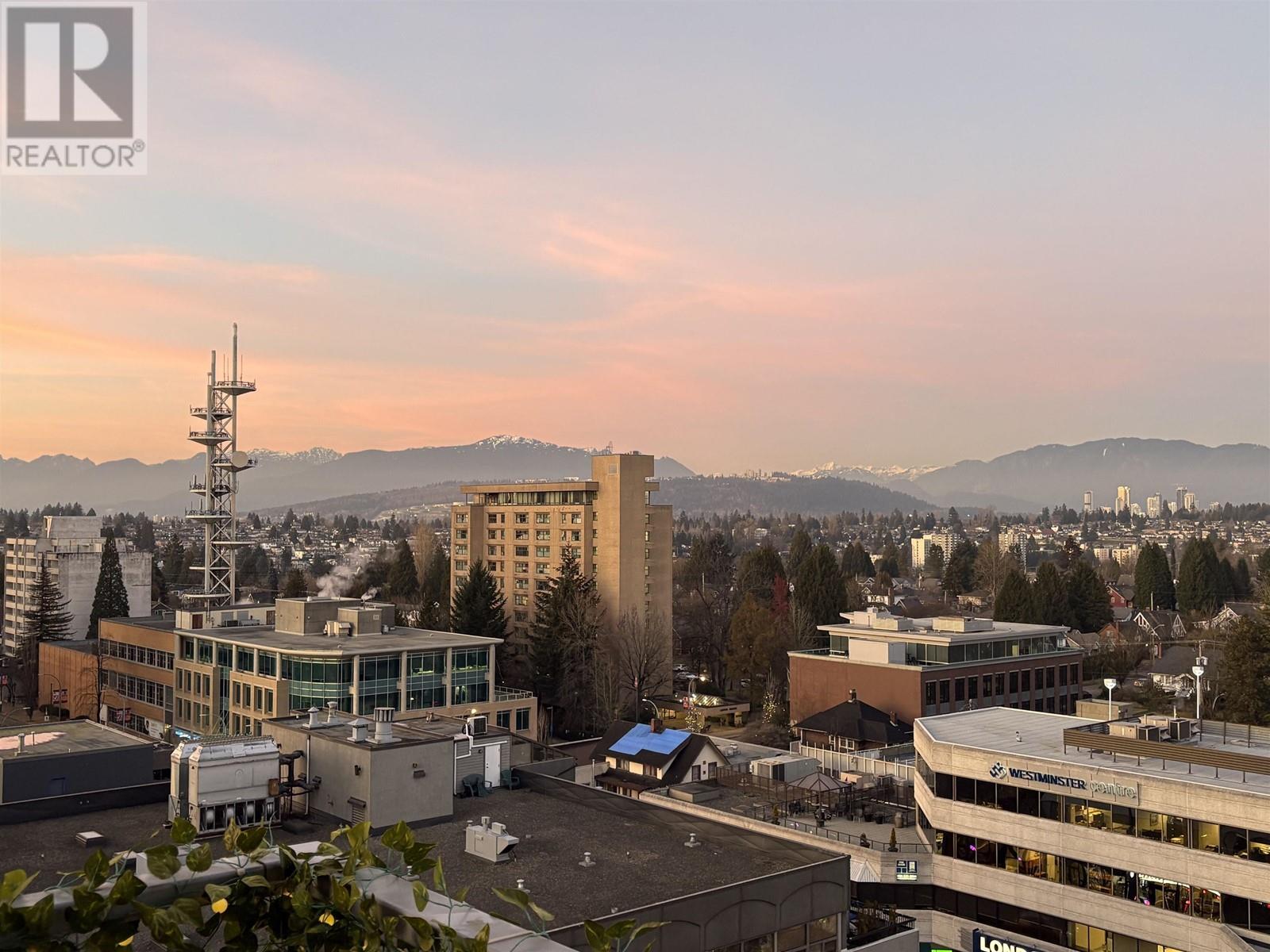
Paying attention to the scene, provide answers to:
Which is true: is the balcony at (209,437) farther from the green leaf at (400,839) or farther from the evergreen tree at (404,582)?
the green leaf at (400,839)

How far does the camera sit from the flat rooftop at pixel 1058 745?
33.8m

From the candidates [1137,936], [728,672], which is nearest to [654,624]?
[728,672]

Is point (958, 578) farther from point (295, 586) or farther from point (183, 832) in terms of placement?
point (183, 832)

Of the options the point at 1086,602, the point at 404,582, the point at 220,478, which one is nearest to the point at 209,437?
the point at 220,478

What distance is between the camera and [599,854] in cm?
2347

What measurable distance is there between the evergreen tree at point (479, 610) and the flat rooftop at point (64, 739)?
5108 cm

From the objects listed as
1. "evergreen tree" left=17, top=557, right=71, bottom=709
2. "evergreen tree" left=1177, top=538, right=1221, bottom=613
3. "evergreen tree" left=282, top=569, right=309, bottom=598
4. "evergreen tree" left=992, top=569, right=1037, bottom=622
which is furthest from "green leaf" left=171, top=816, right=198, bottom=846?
"evergreen tree" left=1177, top=538, right=1221, bottom=613

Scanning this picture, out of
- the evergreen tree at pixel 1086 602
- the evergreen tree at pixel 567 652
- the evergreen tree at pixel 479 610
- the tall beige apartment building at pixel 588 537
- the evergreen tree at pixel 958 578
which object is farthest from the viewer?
the evergreen tree at pixel 958 578

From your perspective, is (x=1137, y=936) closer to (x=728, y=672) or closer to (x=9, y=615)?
(x=728, y=672)

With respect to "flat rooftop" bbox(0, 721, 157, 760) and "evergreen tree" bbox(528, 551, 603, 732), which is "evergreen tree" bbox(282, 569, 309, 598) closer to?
"evergreen tree" bbox(528, 551, 603, 732)

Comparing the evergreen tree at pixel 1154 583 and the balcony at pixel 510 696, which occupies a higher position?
the evergreen tree at pixel 1154 583

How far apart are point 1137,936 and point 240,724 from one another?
51.5 metres

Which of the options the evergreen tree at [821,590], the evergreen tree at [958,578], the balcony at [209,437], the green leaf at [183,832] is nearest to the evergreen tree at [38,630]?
the balcony at [209,437]

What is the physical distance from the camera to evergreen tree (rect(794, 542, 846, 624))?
100m
